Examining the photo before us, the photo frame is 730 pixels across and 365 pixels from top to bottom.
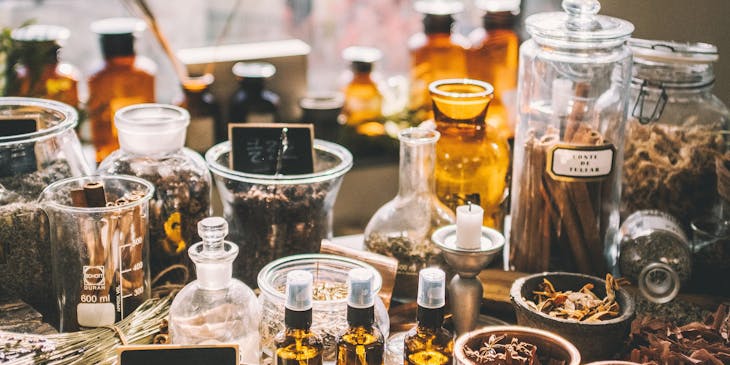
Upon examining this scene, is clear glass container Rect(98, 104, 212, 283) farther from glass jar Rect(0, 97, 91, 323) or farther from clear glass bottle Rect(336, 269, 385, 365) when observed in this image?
clear glass bottle Rect(336, 269, 385, 365)

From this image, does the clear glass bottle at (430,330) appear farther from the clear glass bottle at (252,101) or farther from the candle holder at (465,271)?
the clear glass bottle at (252,101)

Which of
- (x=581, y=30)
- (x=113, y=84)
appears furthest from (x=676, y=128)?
(x=113, y=84)

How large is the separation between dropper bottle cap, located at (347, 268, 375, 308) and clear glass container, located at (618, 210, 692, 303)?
52cm

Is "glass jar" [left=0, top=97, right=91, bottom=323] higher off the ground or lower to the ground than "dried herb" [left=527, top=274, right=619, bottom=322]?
higher

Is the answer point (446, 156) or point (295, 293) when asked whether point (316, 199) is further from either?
point (295, 293)

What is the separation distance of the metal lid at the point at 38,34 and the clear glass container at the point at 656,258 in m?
1.17

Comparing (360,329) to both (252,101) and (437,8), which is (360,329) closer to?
(252,101)

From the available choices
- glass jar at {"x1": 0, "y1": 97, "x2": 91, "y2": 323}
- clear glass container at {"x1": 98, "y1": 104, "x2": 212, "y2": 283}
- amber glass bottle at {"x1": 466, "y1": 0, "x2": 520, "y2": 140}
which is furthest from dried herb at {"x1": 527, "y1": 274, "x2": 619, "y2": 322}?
amber glass bottle at {"x1": 466, "y1": 0, "x2": 520, "y2": 140}

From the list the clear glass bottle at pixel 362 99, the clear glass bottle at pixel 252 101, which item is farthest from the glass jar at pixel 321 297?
the clear glass bottle at pixel 362 99

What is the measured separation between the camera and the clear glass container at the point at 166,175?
1.33 metres

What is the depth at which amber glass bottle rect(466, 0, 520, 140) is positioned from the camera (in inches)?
81.6

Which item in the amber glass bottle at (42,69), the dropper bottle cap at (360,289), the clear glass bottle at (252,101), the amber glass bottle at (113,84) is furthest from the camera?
the clear glass bottle at (252,101)

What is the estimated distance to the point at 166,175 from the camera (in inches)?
52.7

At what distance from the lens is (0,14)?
213cm
